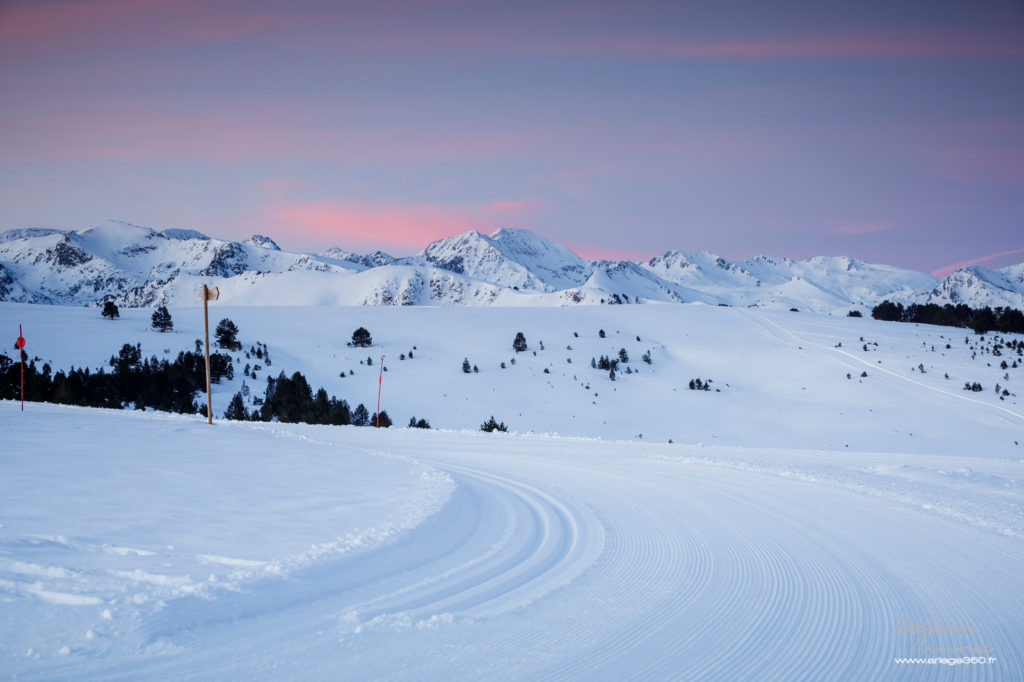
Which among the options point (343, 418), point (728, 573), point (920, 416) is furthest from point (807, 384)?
point (728, 573)

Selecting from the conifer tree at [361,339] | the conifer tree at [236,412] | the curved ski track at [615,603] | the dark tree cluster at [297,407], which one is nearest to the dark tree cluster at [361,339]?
the conifer tree at [361,339]

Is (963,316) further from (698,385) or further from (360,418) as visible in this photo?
(360,418)

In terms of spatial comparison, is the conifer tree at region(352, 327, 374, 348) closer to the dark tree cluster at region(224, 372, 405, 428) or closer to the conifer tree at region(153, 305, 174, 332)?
the dark tree cluster at region(224, 372, 405, 428)

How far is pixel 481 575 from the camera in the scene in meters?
4.59

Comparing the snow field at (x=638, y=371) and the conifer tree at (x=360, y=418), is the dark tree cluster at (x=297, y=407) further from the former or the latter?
the snow field at (x=638, y=371)

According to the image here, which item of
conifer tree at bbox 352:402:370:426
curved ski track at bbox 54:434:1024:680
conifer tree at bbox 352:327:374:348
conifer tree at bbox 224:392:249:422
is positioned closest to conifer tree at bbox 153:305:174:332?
conifer tree at bbox 352:327:374:348

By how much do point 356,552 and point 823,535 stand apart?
4.98 m

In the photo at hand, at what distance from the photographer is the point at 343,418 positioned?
27.7 metres

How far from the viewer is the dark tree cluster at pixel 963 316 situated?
203 ft

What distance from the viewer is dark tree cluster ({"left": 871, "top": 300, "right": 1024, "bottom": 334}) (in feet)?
203

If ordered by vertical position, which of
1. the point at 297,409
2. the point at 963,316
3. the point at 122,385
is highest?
the point at 963,316

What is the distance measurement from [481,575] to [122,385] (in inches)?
1367

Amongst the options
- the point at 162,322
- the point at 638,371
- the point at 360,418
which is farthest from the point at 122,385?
the point at 638,371

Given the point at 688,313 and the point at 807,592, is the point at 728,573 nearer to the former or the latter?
the point at 807,592
